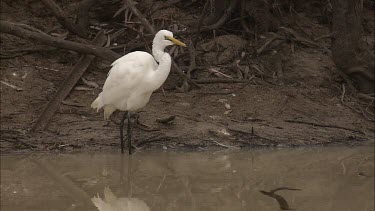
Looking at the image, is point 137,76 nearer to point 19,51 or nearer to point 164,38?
point 164,38

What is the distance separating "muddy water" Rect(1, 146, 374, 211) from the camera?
661cm

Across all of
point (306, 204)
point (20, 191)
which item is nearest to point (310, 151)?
point (306, 204)

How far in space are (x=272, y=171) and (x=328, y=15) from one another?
5.91 m

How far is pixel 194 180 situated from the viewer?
296 inches

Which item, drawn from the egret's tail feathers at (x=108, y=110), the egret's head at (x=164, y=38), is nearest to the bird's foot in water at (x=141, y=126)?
the egret's tail feathers at (x=108, y=110)

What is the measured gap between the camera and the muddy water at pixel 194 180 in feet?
21.7

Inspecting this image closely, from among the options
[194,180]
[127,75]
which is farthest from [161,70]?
[194,180]

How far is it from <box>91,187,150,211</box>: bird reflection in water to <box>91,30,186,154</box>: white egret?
2178 mm

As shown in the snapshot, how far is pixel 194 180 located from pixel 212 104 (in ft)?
10.0

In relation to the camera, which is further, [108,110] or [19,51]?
[19,51]

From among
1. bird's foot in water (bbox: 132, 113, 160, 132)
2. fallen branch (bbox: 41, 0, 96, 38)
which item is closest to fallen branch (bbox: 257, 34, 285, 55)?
fallen branch (bbox: 41, 0, 96, 38)

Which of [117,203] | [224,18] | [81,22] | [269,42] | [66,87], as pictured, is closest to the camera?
[117,203]

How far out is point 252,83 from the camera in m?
11.1

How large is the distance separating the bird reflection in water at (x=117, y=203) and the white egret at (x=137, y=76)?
2178mm
